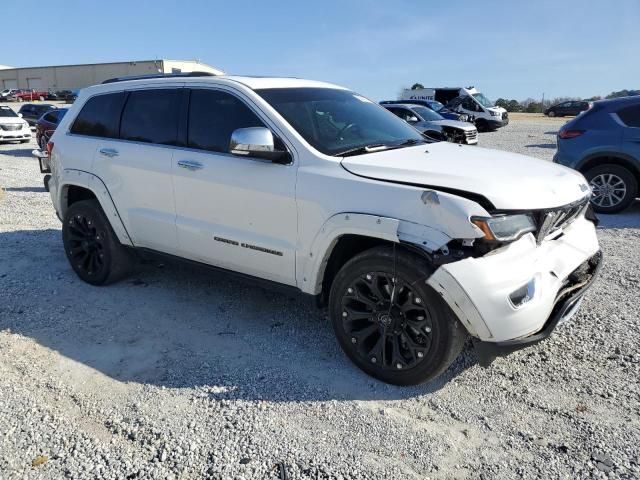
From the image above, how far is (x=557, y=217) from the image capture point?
3.29 meters

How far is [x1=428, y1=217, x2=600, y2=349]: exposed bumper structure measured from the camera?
2.85 m

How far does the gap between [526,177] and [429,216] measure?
0.76 meters

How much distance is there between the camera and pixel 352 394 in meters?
3.28

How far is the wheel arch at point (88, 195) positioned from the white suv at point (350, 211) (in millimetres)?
21

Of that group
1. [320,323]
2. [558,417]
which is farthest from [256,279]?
[558,417]

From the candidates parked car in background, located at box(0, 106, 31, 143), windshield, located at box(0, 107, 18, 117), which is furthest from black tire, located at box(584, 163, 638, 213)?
windshield, located at box(0, 107, 18, 117)

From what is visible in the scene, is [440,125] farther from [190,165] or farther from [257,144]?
[257,144]

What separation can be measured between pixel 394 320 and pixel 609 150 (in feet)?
20.1

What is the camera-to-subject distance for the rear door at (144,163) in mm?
4332

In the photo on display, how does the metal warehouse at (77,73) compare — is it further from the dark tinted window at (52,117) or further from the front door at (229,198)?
the front door at (229,198)

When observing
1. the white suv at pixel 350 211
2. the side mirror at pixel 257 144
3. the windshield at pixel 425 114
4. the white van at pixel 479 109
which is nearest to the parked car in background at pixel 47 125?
the windshield at pixel 425 114

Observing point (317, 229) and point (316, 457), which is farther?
point (317, 229)

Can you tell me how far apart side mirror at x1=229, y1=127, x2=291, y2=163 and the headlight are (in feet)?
4.51

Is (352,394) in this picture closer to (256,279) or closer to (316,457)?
(316,457)
